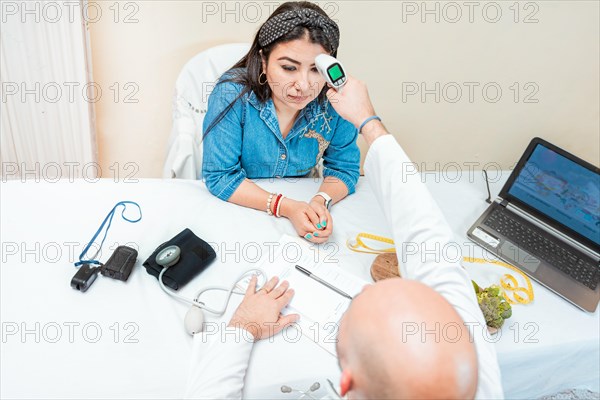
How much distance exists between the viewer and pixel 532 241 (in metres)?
1.48

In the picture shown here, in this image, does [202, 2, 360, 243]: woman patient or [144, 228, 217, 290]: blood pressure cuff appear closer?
[144, 228, 217, 290]: blood pressure cuff

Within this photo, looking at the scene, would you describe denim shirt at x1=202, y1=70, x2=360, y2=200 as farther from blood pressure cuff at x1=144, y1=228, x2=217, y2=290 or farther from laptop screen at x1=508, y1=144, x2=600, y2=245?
laptop screen at x1=508, y1=144, x2=600, y2=245

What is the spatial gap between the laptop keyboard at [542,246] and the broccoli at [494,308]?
0.33m

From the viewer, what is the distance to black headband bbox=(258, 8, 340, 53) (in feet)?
4.24

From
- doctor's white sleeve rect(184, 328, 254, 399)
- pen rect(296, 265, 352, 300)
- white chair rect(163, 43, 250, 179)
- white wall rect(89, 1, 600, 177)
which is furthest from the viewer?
white wall rect(89, 1, 600, 177)

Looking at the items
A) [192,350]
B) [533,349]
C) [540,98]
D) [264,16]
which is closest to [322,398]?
[192,350]

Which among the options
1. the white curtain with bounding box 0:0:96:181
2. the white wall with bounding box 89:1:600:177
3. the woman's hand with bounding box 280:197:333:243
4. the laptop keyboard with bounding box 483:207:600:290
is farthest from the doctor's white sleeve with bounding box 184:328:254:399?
the white wall with bounding box 89:1:600:177

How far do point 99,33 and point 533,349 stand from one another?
1829 millimetres

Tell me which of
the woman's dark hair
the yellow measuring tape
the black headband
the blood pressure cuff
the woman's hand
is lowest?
the yellow measuring tape

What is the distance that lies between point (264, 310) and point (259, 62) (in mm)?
749

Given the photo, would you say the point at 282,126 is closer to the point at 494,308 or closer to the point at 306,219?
the point at 306,219

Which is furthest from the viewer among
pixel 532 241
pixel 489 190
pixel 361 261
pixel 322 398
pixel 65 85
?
pixel 65 85

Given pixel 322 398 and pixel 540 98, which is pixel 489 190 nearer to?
→ pixel 540 98

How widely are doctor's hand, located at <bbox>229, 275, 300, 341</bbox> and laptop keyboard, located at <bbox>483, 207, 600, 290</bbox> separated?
74 centimetres
